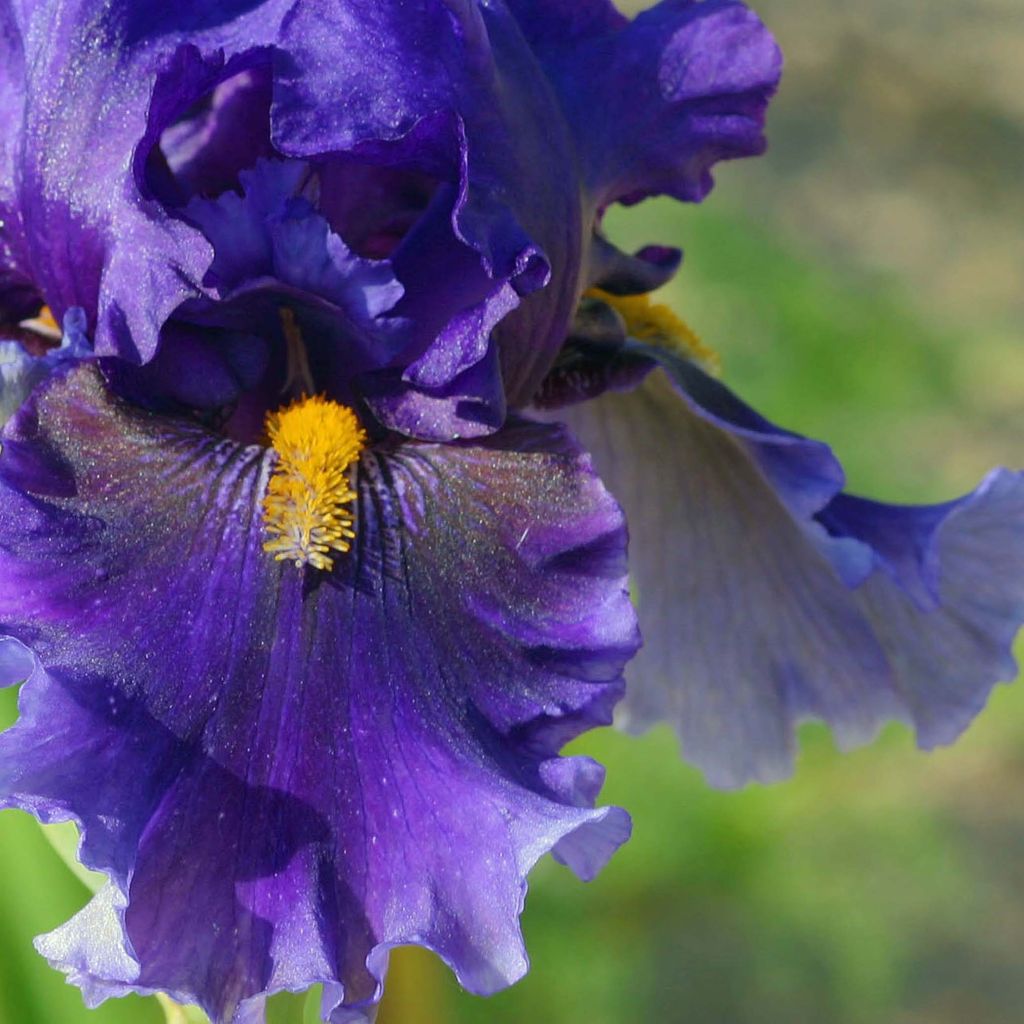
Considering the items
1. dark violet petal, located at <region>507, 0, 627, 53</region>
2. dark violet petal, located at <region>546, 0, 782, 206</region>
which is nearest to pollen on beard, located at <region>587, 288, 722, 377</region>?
dark violet petal, located at <region>546, 0, 782, 206</region>

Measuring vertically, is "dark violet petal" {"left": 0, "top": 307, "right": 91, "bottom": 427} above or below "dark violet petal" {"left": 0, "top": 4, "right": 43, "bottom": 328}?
below

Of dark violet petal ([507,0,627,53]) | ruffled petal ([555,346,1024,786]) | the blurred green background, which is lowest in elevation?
the blurred green background

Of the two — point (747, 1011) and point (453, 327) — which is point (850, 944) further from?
→ point (453, 327)

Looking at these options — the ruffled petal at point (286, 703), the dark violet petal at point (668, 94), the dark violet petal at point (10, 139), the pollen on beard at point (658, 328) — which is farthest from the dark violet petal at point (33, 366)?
the pollen on beard at point (658, 328)

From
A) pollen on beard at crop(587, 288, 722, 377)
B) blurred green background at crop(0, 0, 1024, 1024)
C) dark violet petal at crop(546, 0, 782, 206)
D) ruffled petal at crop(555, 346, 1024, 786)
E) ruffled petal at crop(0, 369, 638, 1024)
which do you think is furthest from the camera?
blurred green background at crop(0, 0, 1024, 1024)

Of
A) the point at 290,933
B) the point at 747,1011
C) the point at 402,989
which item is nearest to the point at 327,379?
the point at 290,933

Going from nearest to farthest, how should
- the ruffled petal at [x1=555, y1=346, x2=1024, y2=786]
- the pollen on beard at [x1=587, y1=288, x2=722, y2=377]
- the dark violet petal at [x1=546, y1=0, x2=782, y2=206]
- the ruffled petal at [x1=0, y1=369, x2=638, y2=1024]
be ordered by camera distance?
the ruffled petal at [x1=0, y1=369, x2=638, y2=1024], the dark violet petal at [x1=546, y1=0, x2=782, y2=206], the ruffled petal at [x1=555, y1=346, x2=1024, y2=786], the pollen on beard at [x1=587, y1=288, x2=722, y2=377]

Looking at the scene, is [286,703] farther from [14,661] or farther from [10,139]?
[10,139]

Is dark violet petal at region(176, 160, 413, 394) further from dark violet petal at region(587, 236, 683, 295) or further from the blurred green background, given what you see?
the blurred green background
